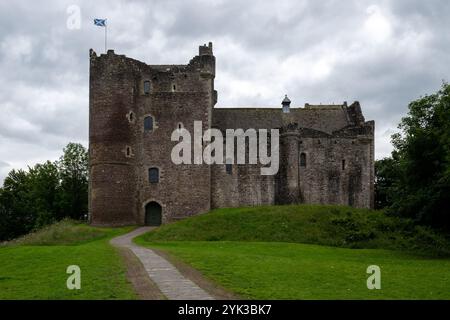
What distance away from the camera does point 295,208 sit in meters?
49.0

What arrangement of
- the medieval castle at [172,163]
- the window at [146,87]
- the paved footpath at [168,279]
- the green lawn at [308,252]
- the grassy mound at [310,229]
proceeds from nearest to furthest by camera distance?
the paved footpath at [168,279] → the green lawn at [308,252] → the grassy mound at [310,229] → the medieval castle at [172,163] → the window at [146,87]

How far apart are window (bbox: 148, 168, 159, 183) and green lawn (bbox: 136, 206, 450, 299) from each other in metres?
7.88

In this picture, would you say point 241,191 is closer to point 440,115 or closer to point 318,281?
point 440,115

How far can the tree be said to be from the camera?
72.8 m

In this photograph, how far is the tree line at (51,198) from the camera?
72875 millimetres

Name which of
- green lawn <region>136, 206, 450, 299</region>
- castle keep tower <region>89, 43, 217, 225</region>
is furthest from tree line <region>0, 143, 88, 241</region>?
green lawn <region>136, 206, 450, 299</region>

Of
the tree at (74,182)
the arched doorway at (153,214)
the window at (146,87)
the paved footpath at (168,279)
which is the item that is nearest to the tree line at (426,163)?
the paved footpath at (168,279)

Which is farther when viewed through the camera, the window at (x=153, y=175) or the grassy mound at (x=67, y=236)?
the window at (x=153, y=175)

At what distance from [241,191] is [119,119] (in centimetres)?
1333

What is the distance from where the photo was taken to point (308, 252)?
117 feet

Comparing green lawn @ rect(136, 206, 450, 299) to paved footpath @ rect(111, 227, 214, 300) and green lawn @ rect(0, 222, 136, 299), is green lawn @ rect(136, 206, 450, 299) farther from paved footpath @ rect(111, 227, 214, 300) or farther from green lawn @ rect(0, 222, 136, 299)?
green lawn @ rect(0, 222, 136, 299)

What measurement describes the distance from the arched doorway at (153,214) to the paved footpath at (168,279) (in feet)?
70.5

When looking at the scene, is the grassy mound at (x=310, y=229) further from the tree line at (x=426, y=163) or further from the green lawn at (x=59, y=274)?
the green lawn at (x=59, y=274)
